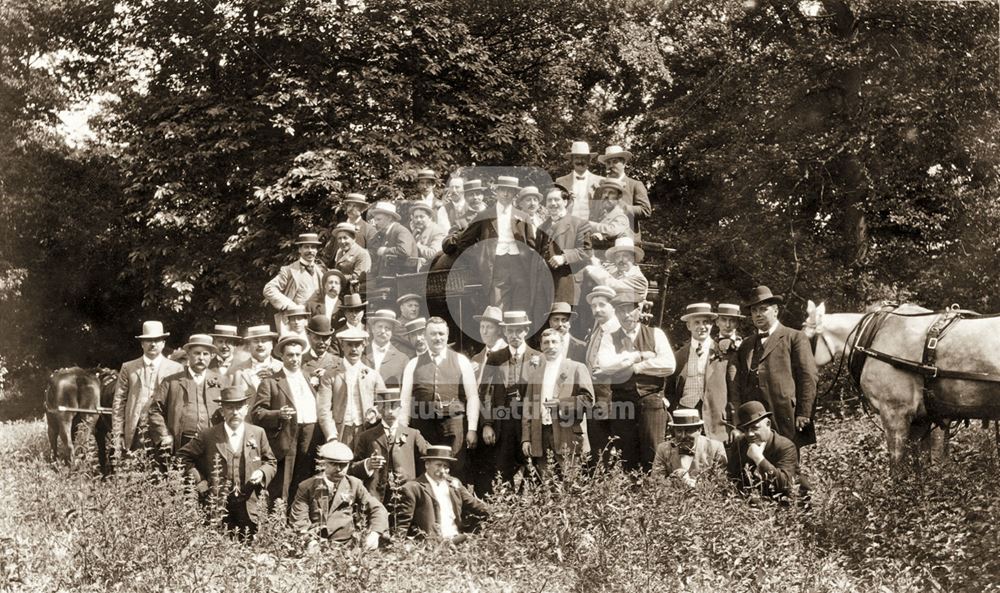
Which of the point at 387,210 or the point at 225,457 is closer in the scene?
the point at 225,457

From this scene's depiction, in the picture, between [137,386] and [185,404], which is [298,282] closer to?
[137,386]

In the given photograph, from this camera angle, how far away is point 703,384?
9.10 metres

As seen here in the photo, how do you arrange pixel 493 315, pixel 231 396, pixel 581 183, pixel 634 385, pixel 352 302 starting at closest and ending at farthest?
pixel 231 396 < pixel 634 385 < pixel 493 315 < pixel 352 302 < pixel 581 183

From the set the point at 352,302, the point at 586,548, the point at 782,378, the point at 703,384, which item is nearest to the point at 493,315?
the point at 352,302

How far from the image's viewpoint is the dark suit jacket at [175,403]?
9.16 m

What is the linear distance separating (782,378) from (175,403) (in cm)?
511

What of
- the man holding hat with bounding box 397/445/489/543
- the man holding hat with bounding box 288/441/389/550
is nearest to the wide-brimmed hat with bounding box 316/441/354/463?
the man holding hat with bounding box 288/441/389/550

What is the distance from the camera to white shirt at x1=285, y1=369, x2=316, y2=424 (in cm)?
870

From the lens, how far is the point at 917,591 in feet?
22.4

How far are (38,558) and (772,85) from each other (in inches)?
615

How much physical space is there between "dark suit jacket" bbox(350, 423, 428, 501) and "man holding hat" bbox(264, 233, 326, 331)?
3.05 m

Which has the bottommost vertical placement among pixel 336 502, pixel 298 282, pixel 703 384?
pixel 336 502

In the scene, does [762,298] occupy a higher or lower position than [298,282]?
lower

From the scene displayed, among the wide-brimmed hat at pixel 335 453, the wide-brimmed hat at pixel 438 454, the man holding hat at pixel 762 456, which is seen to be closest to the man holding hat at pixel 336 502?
the wide-brimmed hat at pixel 335 453
